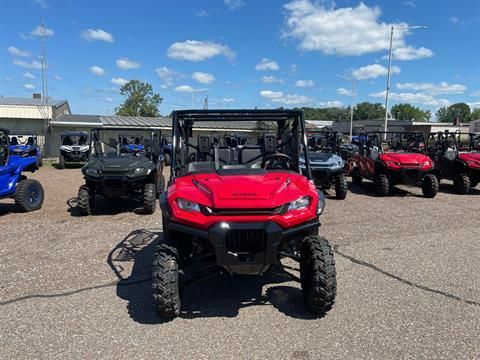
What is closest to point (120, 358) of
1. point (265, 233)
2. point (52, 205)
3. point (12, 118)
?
point (265, 233)

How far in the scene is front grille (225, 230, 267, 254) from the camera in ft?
10.7

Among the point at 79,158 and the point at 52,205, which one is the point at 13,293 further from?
Answer: the point at 79,158

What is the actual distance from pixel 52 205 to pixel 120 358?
7068 millimetres

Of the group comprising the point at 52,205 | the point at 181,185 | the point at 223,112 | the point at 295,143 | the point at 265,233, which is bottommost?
the point at 52,205

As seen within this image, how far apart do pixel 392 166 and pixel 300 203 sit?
760 centimetres

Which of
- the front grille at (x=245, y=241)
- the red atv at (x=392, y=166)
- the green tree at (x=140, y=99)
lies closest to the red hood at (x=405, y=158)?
the red atv at (x=392, y=166)

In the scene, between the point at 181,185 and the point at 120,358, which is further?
the point at 181,185

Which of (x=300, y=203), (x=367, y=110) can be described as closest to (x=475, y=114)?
(x=367, y=110)

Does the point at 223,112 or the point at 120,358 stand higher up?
the point at 223,112

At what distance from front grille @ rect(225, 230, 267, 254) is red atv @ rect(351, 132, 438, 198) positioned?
767cm

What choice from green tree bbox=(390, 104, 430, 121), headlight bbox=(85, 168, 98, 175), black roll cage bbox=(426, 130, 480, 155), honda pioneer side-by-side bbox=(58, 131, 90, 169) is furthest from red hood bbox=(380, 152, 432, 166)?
green tree bbox=(390, 104, 430, 121)

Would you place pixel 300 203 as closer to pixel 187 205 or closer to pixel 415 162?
pixel 187 205

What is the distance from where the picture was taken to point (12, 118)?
87.6 feet

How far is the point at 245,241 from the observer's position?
3.31 m
